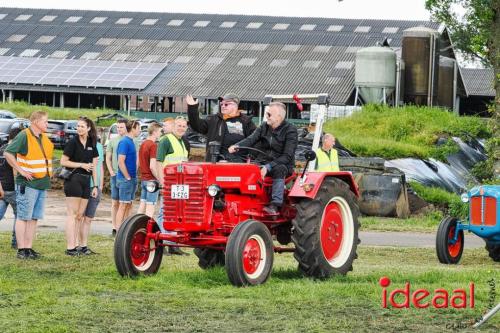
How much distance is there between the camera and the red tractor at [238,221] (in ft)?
38.3

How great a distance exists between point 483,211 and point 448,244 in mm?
689

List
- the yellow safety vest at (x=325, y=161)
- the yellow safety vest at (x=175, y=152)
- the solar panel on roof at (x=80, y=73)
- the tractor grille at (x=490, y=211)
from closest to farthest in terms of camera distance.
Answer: the yellow safety vest at (x=175, y=152) → the tractor grille at (x=490, y=211) → the yellow safety vest at (x=325, y=161) → the solar panel on roof at (x=80, y=73)

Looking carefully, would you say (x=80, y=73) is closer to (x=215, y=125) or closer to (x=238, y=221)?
(x=215, y=125)

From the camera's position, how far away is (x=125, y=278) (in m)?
11.8

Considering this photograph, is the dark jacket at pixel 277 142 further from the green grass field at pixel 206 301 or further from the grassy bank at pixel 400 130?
the grassy bank at pixel 400 130

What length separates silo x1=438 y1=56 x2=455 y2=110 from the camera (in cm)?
5725

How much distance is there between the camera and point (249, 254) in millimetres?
11508

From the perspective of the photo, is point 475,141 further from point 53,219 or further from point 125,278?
point 125,278

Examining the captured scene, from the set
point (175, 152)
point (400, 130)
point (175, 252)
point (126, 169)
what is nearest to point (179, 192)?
point (175, 152)

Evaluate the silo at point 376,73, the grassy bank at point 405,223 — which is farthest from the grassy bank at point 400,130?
the silo at point 376,73

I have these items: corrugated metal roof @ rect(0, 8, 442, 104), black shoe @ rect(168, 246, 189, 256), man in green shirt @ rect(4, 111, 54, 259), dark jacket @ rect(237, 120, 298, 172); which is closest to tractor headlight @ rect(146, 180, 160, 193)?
dark jacket @ rect(237, 120, 298, 172)

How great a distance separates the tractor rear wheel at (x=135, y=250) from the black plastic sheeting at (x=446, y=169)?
15.8 meters

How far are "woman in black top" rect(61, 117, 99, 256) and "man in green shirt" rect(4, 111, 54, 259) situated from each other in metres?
0.37

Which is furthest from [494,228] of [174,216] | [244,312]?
[244,312]
